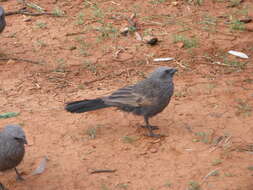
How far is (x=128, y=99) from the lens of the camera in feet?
20.9

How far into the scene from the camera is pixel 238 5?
402 inches

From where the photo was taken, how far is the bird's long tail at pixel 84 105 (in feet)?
20.6

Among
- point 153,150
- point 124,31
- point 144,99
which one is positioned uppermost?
point 124,31

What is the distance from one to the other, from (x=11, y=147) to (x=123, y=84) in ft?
9.67

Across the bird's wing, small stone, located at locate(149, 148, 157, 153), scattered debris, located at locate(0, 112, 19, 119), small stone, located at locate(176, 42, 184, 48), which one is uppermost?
small stone, located at locate(176, 42, 184, 48)

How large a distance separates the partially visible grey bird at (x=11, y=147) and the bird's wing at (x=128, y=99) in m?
1.57

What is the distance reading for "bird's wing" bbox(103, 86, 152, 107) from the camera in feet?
20.6

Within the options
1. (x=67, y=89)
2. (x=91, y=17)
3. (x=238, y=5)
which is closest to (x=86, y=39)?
(x=91, y=17)

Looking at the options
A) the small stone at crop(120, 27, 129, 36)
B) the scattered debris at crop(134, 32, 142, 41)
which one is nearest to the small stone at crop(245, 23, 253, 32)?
the scattered debris at crop(134, 32, 142, 41)

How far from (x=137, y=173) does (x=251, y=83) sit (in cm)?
303

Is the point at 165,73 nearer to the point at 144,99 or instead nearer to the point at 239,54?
the point at 144,99

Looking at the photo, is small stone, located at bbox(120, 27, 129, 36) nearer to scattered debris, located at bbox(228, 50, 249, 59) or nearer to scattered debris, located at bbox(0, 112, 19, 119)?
scattered debris, located at bbox(228, 50, 249, 59)

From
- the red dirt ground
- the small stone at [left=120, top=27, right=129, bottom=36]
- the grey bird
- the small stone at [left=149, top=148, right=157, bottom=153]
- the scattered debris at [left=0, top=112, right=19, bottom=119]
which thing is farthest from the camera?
the small stone at [left=120, top=27, right=129, bottom=36]

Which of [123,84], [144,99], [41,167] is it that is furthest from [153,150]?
[123,84]
